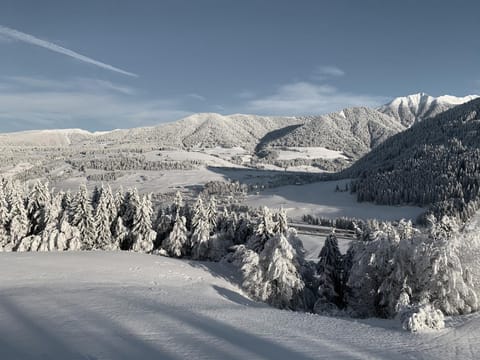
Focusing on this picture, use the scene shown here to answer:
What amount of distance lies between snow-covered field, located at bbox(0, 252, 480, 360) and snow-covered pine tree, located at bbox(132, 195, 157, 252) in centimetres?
3240

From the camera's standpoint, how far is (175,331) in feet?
55.6

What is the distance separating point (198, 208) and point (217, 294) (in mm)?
31400

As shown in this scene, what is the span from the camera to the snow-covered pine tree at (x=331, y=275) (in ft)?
141

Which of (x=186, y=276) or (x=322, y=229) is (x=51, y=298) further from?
(x=322, y=229)

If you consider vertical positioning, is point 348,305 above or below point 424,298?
below

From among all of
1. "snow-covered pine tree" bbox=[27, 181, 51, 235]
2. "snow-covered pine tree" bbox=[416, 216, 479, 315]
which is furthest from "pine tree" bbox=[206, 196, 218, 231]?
"snow-covered pine tree" bbox=[416, 216, 479, 315]

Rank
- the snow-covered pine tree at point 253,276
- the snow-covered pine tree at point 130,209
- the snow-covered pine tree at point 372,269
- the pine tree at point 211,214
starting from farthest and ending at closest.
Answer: the pine tree at point 211,214 → the snow-covered pine tree at point 130,209 → the snow-covered pine tree at point 253,276 → the snow-covered pine tree at point 372,269

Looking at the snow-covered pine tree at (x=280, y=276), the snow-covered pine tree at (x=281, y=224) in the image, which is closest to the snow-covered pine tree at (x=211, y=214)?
the snow-covered pine tree at (x=281, y=224)

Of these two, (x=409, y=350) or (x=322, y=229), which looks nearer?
(x=409, y=350)

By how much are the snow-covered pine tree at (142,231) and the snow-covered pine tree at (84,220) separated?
6.46 metres

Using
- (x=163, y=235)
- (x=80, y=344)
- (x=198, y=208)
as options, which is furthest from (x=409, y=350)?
(x=163, y=235)

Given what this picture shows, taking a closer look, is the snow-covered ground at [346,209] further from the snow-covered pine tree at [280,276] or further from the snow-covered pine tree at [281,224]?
the snow-covered pine tree at [280,276]

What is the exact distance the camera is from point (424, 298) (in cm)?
2830

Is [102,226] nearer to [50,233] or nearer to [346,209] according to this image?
[50,233]
